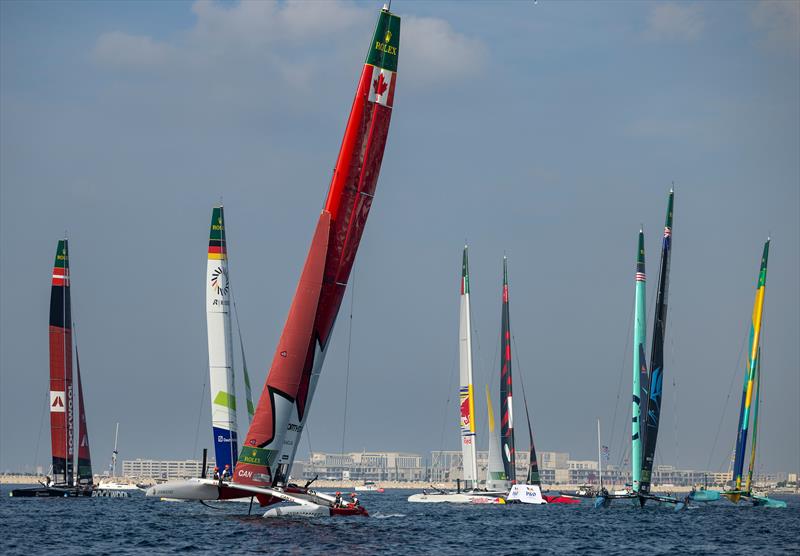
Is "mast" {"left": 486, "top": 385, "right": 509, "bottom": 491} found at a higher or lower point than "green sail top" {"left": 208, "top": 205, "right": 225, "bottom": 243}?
lower

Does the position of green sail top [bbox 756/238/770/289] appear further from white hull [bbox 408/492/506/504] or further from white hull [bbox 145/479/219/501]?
white hull [bbox 145/479/219/501]

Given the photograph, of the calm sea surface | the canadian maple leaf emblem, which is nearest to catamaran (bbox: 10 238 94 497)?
the calm sea surface

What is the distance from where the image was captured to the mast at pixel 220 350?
57.2 meters

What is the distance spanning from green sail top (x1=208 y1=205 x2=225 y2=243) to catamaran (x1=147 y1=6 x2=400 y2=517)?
15714 millimetres

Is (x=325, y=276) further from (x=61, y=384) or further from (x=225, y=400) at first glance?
(x=61, y=384)

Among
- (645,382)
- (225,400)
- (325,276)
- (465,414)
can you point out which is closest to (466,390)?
(465,414)

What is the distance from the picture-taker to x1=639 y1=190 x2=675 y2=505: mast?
67.2m

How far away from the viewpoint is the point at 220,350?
189 feet

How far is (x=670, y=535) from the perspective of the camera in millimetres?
48000

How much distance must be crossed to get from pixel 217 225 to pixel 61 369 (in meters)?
21.3

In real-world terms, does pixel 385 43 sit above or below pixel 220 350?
above

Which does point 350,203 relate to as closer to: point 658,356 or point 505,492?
point 658,356

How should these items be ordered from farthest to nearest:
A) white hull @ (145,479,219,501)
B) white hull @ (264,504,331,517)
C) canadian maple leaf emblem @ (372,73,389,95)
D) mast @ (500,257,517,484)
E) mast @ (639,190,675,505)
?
mast @ (500,257,517,484), mast @ (639,190,675,505), canadian maple leaf emblem @ (372,73,389,95), white hull @ (145,479,219,501), white hull @ (264,504,331,517)

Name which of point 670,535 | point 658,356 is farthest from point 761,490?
point 670,535
